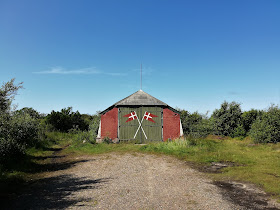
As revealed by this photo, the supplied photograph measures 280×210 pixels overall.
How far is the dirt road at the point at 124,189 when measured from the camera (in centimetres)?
596

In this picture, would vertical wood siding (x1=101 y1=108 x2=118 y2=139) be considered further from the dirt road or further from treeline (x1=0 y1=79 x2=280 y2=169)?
the dirt road

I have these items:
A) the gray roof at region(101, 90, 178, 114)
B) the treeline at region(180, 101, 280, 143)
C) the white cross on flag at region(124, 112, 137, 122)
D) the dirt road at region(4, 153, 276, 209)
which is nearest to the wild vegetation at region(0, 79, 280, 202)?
the treeline at region(180, 101, 280, 143)

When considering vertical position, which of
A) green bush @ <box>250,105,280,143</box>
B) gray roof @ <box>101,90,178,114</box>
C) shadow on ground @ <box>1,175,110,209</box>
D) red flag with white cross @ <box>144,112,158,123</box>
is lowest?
shadow on ground @ <box>1,175,110,209</box>

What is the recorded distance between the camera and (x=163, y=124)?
760 inches

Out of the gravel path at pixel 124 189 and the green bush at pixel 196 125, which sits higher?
the green bush at pixel 196 125

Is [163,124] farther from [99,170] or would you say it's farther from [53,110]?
[53,110]

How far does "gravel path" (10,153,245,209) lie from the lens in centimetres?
596

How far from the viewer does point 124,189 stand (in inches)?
285

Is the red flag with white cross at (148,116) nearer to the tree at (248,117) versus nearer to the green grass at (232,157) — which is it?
the green grass at (232,157)

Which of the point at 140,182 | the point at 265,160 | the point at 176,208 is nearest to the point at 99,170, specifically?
the point at 140,182

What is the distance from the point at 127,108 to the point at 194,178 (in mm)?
11326

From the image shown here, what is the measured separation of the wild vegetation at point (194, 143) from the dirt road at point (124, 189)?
1671mm

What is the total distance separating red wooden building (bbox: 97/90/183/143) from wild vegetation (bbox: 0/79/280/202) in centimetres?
121

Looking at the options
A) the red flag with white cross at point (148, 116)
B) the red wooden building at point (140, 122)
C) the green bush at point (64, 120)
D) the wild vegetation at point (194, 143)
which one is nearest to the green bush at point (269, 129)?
the wild vegetation at point (194, 143)
